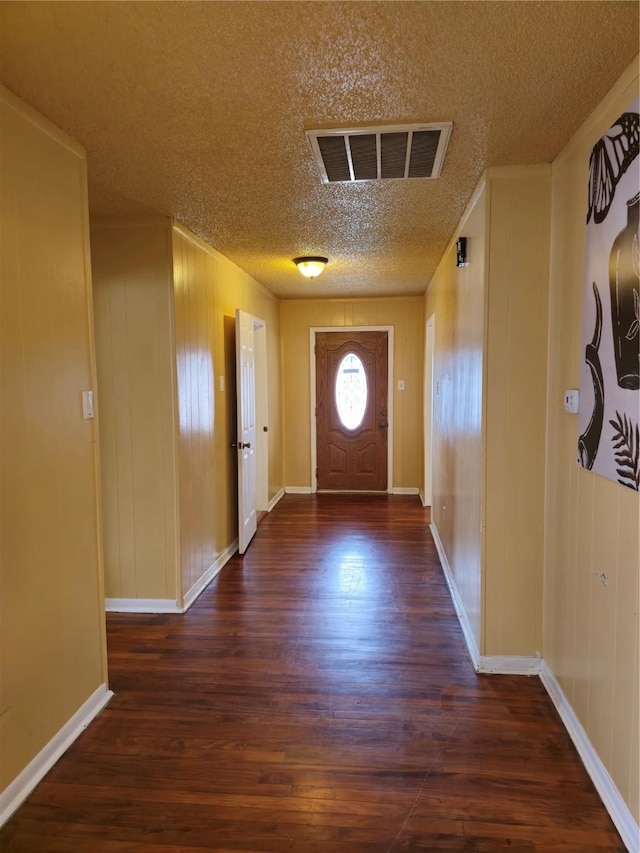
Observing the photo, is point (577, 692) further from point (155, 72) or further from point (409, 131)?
point (155, 72)

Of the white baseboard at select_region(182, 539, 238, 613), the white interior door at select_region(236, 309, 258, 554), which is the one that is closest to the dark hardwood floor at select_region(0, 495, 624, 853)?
the white baseboard at select_region(182, 539, 238, 613)

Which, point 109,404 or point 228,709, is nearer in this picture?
point 228,709

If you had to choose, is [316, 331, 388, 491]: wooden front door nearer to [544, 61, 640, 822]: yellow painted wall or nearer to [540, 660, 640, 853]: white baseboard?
[544, 61, 640, 822]: yellow painted wall

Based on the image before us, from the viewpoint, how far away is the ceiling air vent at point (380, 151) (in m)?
2.03

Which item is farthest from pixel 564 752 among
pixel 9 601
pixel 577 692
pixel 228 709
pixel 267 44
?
pixel 267 44

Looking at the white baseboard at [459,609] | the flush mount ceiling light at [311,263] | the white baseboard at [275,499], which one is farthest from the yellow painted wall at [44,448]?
the white baseboard at [275,499]

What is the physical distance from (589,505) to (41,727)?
7.15 ft

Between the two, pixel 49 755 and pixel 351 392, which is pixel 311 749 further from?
pixel 351 392

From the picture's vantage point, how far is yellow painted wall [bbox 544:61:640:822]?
1603 mm

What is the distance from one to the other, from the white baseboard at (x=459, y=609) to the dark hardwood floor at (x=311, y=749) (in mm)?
51

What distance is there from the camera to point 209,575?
12.3 ft

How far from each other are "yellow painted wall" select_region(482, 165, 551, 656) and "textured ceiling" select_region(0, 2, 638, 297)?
0.80ft

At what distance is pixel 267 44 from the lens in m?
1.51

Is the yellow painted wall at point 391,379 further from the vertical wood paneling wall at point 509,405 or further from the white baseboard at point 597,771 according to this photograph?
the white baseboard at point 597,771
